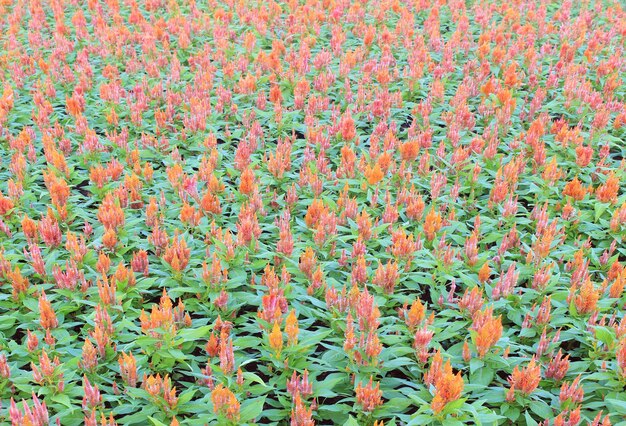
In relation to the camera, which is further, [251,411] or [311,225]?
[311,225]

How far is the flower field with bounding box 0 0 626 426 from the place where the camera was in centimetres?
308

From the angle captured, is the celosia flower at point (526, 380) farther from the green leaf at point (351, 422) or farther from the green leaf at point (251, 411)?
the green leaf at point (251, 411)

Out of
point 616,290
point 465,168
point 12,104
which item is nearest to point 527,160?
point 465,168

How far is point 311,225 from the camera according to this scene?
4.28 metres

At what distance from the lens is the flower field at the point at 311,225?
3.08m

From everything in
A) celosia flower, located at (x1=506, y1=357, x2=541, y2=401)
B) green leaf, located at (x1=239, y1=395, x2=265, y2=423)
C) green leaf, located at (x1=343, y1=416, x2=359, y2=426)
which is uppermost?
celosia flower, located at (x1=506, y1=357, x2=541, y2=401)

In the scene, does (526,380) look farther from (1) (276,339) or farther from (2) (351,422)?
(1) (276,339)

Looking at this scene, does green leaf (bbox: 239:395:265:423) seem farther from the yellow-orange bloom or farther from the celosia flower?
the celosia flower

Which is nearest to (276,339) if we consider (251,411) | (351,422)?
(251,411)

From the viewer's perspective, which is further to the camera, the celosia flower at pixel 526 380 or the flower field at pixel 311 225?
the flower field at pixel 311 225

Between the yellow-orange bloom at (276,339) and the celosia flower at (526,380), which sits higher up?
the yellow-orange bloom at (276,339)

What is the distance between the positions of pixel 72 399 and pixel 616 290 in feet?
9.83

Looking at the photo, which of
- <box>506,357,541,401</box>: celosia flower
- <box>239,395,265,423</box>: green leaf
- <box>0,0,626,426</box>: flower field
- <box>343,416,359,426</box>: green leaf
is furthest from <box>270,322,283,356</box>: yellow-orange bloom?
<box>506,357,541,401</box>: celosia flower

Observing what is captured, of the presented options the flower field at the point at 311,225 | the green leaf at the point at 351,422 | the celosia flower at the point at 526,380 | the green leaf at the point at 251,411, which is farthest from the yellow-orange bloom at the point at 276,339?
the celosia flower at the point at 526,380
